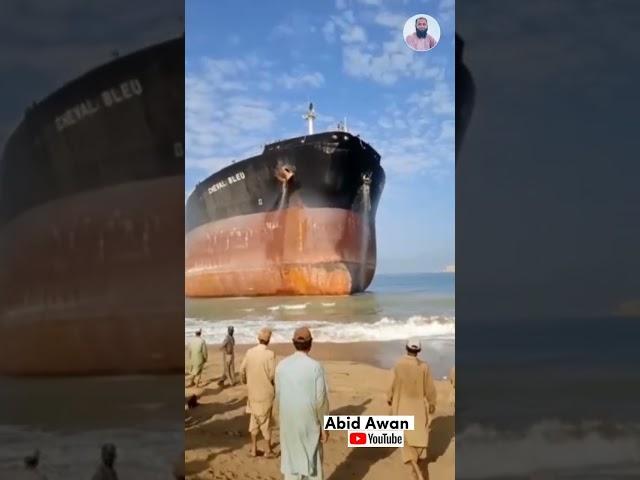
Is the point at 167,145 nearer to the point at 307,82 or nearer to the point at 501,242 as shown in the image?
the point at 307,82

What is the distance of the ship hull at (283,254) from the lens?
216cm

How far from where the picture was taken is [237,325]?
2.17 meters

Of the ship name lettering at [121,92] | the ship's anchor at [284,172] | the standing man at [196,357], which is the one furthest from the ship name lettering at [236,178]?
the standing man at [196,357]

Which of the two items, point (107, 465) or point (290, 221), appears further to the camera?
point (290, 221)

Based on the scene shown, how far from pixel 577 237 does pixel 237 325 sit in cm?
138

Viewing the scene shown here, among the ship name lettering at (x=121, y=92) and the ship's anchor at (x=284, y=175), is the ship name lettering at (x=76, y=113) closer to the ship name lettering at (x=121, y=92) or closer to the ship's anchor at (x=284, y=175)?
the ship name lettering at (x=121, y=92)

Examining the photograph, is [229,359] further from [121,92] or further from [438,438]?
[121,92]

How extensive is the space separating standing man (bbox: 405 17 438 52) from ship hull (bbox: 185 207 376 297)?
0.69m

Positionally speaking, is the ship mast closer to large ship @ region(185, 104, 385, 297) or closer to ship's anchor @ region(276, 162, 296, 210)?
large ship @ region(185, 104, 385, 297)

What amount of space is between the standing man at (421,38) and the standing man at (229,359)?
1313mm

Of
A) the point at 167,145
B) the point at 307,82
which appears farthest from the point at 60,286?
the point at 307,82

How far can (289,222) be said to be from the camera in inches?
88.6

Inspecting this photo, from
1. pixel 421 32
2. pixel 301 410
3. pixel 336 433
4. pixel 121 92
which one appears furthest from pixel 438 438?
pixel 121 92

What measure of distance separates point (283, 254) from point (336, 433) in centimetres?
74
